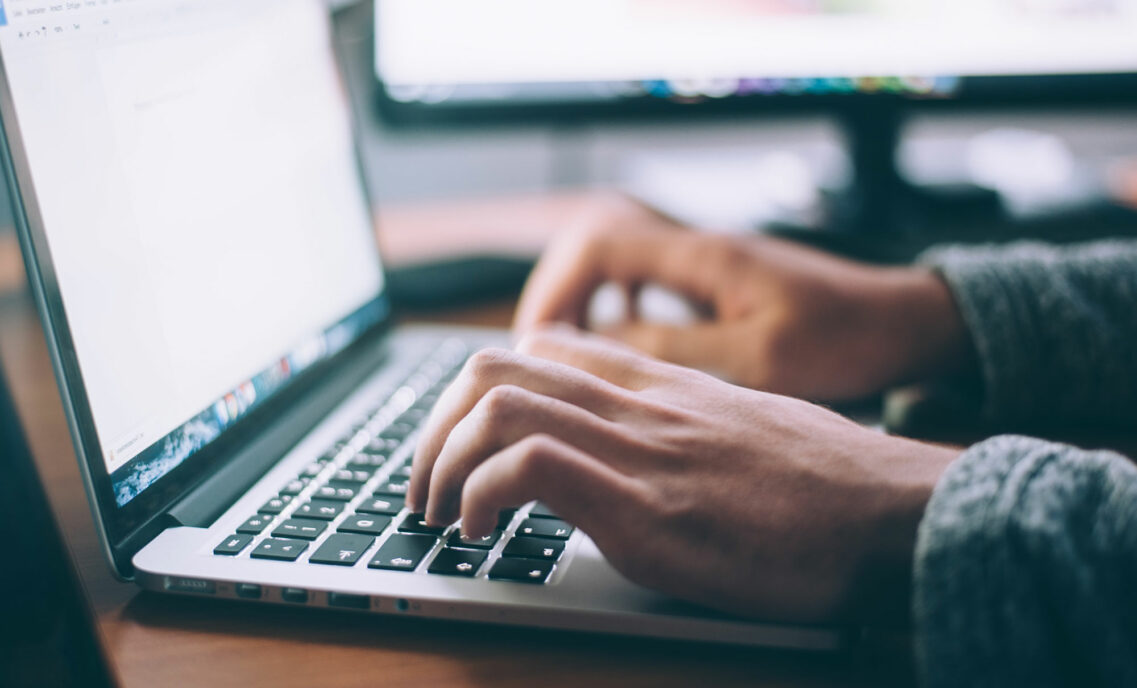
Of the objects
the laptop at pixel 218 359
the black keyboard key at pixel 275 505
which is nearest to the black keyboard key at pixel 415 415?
the laptop at pixel 218 359

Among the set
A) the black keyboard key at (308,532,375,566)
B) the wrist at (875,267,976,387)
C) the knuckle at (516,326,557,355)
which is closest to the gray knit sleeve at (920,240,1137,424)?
the wrist at (875,267,976,387)

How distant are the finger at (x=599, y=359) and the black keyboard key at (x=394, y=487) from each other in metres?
0.08

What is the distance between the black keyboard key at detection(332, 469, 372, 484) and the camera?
16.0 inches

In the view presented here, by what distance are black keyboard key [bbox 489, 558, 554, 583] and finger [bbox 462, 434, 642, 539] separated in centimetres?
3

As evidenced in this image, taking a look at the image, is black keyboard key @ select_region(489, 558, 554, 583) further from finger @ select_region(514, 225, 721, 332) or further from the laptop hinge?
finger @ select_region(514, 225, 721, 332)

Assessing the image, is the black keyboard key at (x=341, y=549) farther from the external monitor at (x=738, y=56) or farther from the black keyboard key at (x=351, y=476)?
the external monitor at (x=738, y=56)

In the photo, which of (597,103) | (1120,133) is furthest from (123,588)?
(1120,133)

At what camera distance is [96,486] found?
34cm

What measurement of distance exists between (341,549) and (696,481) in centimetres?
14

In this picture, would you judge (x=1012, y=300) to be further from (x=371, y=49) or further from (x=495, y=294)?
(x=371, y=49)

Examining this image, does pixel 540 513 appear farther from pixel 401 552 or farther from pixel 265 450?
pixel 265 450

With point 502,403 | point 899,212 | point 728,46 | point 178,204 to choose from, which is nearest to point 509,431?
point 502,403

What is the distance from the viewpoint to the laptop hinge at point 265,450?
38 cm

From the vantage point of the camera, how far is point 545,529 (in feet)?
1.18
